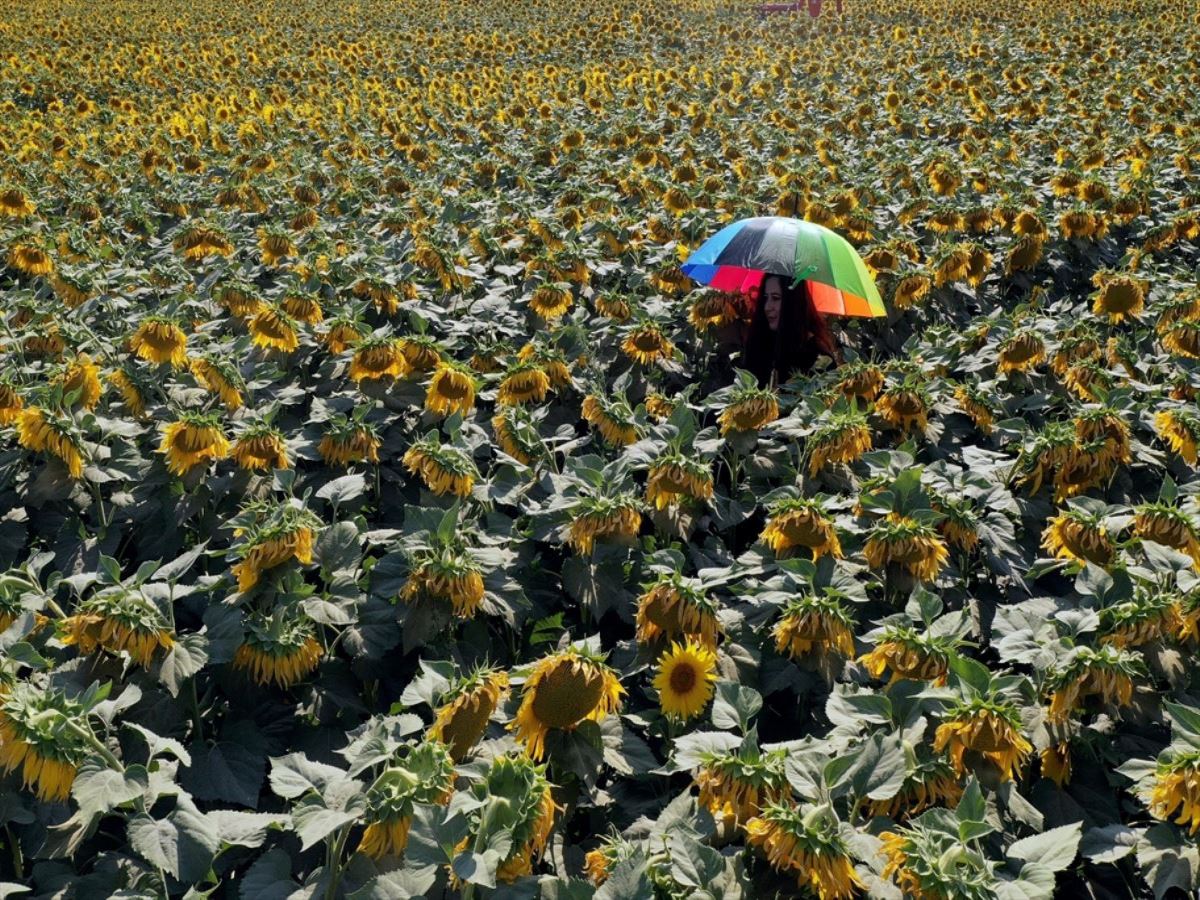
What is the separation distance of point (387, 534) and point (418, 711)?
1.49 ft

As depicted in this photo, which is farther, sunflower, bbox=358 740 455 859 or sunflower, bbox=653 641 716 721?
sunflower, bbox=653 641 716 721

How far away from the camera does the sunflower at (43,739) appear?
162 cm

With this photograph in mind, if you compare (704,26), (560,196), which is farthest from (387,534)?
(704,26)

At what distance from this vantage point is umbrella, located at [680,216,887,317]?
4.53 m

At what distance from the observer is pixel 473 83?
11.9m

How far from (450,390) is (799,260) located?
1994 mm

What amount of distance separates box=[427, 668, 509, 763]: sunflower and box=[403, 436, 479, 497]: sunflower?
36.5 inches

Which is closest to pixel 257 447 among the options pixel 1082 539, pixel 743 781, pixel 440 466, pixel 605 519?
pixel 440 466

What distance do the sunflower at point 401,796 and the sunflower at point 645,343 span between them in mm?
2697

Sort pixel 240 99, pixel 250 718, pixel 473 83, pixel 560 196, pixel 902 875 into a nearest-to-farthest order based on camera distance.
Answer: pixel 902 875, pixel 250 718, pixel 560 196, pixel 240 99, pixel 473 83

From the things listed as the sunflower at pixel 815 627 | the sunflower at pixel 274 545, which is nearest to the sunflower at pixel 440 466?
the sunflower at pixel 274 545

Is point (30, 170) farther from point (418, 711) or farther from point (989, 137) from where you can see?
point (989, 137)

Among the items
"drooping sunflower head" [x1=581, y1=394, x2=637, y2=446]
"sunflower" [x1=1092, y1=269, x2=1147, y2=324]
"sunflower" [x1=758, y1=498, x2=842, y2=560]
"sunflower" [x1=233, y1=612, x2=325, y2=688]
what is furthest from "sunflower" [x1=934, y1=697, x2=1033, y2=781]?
"sunflower" [x1=1092, y1=269, x2=1147, y2=324]

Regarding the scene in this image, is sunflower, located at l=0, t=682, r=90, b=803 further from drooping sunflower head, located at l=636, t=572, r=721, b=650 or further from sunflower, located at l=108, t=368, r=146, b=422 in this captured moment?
sunflower, located at l=108, t=368, r=146, b=422
